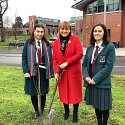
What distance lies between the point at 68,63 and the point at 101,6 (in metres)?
33.5

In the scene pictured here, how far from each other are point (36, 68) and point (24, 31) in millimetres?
88049

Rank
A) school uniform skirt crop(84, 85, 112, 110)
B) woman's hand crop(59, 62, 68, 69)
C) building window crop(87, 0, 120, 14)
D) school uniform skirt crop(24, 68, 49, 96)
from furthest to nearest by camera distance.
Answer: building window crop(87, 0, 120, 14)
school uniform skirt crop(24, 68, 49, 96)
woman's hand crop(59, 62, 68, 69)
school uniform skirt crop(84, 85, 112, 110)

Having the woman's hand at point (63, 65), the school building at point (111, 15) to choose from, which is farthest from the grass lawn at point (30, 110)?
the school building at point (111, 15)

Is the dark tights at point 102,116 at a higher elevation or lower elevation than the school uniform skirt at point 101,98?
lower

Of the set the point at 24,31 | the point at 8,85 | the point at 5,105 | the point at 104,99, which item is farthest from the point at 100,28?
the point at 24,31

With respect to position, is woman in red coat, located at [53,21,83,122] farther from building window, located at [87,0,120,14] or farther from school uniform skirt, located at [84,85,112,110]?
building window, located at [87,0,120,14]

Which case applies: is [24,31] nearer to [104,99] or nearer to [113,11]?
[113,11]

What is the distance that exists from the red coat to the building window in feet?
106

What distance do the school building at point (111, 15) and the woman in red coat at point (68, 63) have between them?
1190 inches

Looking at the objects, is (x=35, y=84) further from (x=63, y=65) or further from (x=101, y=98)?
(x=101, y=98)

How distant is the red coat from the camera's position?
199 inches

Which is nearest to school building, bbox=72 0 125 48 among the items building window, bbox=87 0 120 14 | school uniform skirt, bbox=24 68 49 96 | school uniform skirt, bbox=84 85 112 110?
building window, bbox=87 0 120 14

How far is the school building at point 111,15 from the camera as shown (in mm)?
36031

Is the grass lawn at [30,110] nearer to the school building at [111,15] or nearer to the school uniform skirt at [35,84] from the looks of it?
the school uniform skirt at [35,84]
